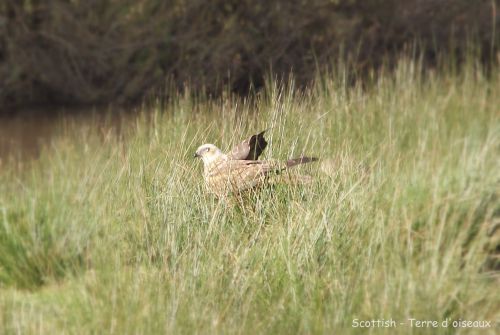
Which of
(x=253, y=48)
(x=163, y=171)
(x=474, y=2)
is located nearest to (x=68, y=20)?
(x=253, y=48)

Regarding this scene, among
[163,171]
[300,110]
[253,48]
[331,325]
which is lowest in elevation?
[331,325]

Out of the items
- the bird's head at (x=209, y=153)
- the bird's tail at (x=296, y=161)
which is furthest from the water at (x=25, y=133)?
the bird's tail at (x=296, y=161)

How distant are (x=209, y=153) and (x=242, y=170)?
23 centimetres

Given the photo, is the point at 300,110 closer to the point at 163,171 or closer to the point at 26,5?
the point at 163,171

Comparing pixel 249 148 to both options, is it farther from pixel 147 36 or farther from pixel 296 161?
pixel 147 36

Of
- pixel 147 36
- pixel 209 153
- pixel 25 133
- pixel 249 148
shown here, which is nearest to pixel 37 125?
pixel 25 133

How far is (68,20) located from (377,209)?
26.2 feet

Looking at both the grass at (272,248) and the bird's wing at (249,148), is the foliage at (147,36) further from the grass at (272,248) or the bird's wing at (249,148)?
the bird's wing at (249,148)

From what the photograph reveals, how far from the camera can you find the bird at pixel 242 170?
4.24m

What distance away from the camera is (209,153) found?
442cm

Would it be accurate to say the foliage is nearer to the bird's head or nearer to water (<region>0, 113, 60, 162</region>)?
water (<region>0, 113, 60, 162</region>)

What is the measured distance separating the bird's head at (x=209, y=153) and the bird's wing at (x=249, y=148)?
0.07 meters

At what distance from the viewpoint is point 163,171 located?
14.5 feet

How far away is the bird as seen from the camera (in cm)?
424
